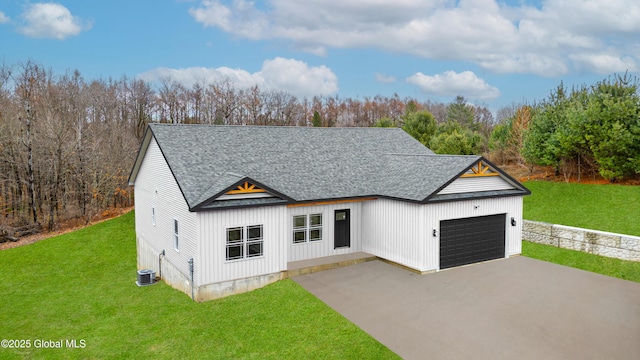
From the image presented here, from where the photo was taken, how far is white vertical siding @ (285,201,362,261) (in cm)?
1372

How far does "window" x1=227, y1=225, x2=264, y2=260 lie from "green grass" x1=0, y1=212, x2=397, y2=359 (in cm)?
119

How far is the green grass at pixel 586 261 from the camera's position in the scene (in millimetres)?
12992

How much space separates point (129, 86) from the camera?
44.3 meters

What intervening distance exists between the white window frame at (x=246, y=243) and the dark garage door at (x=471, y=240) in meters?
6.19

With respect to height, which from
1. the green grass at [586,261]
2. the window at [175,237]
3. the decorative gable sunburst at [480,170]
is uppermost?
the decorative gable sunburst at [480,170]

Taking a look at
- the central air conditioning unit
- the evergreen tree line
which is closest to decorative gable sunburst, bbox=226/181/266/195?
the central air conditioning unit

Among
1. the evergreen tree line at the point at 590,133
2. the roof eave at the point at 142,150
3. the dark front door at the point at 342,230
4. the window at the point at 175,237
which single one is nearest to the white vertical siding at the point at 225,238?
the window at the point at 175,237

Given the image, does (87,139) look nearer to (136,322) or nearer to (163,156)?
(163,156)

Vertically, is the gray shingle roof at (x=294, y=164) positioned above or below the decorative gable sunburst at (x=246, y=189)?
above

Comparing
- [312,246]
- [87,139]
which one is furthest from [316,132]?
[87,139]

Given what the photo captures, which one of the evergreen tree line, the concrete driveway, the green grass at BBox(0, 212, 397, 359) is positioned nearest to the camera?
the concrete driveway

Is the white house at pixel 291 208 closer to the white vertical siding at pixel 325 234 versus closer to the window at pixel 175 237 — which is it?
the white vertical siding at pixel 325 234

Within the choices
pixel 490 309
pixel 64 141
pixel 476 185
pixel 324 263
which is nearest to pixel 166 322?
pixel 324 263

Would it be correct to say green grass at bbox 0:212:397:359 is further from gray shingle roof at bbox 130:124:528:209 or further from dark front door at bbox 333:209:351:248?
gray shingle roof at bbox 130:124:528:209
